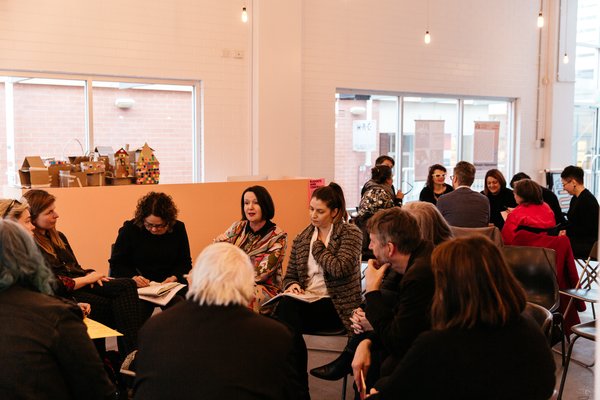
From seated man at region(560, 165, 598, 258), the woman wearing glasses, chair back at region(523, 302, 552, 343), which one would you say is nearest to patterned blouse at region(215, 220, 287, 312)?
the woman wearing glasses

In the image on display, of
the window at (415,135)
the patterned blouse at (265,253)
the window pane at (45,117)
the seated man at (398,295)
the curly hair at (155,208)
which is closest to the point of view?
the seated man at (398,295)

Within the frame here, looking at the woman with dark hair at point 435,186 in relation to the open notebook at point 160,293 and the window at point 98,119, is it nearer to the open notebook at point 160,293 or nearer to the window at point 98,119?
the window at point 98,119

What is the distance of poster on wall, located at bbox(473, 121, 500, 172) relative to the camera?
10.4m

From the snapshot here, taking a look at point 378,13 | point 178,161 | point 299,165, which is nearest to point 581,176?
point 299,165

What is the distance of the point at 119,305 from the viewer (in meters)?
4.12

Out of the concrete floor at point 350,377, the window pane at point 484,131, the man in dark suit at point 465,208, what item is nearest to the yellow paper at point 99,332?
the concrete floor at point 350,377

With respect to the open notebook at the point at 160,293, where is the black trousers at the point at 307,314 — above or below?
below

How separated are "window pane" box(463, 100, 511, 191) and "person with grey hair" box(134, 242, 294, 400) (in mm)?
8703

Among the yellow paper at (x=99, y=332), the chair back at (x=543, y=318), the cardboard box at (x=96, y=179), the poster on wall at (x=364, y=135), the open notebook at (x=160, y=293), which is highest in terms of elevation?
the poster on wall at (x=364, y=135)

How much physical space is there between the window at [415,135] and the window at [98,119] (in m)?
2.28

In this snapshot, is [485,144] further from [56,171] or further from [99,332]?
[99,332]

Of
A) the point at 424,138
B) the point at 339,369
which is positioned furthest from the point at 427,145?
the point at 339,369

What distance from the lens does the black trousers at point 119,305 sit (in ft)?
13.5

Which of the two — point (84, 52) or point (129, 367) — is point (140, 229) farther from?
point (84, 52)
